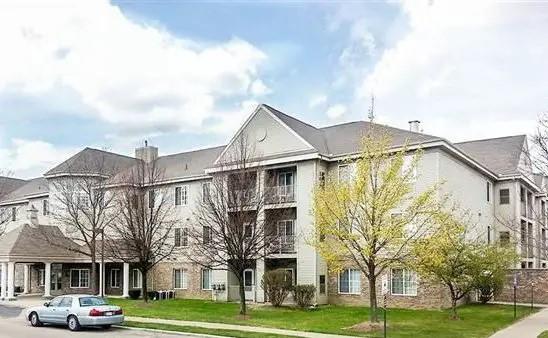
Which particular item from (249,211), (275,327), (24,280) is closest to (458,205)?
(249,211)

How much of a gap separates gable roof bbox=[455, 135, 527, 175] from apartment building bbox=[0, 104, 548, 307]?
73 mm

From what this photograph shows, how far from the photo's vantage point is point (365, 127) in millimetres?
35875

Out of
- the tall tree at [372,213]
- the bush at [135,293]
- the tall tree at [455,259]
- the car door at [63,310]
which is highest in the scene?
the tall tree at [372,213]

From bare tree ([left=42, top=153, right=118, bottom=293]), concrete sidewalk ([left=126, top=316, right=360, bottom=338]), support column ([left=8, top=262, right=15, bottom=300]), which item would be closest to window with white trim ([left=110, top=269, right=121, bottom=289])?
bare tree ([left=42, top=153, right=118, bottom=293])

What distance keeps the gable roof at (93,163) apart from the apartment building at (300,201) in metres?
0.16

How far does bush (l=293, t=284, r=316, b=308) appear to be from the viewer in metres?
32.4

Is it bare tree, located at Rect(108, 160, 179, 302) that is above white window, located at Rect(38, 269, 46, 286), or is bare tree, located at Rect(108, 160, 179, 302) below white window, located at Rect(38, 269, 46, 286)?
above

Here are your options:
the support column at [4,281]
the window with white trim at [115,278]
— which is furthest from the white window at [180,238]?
the support column at [4,281]

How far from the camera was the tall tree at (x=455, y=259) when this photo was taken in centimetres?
2306

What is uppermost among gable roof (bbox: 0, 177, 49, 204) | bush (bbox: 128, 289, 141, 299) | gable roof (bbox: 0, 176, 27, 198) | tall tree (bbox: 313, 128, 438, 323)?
gable roof (bbox: 0, 176, 27, 198)

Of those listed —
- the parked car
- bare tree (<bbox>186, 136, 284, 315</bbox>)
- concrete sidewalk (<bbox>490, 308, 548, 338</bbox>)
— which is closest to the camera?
concrete sidewalk (<bbox>490, 308, 548, 338</bbox>)

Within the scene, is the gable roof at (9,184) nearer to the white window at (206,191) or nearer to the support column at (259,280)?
the white window at (206,191)

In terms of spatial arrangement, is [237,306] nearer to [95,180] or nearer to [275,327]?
[275,327]

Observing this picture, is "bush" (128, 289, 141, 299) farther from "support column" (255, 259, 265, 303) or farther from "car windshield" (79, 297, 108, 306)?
"car windshield" (79, 297, 108, 306)
